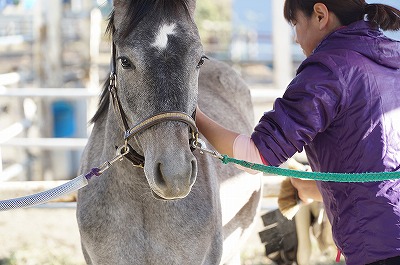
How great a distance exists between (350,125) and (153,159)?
0.65 meters

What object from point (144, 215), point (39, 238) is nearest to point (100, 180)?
point (144, 215)

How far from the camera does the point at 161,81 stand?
2.18 metres

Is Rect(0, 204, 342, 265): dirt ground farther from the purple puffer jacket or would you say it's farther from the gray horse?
the purple puffer jacket

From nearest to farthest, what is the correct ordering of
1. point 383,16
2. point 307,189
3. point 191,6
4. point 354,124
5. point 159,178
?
1. point 159,178
2. point 354,124
3. point 383,16
4. point 191,6
5. point 307,189

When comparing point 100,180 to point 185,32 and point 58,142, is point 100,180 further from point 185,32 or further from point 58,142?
point 58,142

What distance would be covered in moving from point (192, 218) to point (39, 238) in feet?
10.7

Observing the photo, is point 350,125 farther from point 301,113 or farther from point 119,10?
point 119,10

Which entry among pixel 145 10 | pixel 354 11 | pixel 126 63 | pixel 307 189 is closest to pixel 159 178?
pixel 126 63

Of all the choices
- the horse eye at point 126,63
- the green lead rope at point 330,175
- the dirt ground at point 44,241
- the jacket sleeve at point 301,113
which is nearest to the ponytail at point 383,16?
the jacket sleeve at point 301,113

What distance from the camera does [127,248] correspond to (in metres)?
2.54

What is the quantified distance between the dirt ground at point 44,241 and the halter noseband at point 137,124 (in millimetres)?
2754

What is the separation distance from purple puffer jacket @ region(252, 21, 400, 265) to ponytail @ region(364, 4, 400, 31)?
10cm

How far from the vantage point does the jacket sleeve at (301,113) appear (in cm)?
215

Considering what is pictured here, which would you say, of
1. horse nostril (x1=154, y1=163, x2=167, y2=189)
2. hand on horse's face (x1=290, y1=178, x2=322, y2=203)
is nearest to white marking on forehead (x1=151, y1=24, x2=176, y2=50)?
horse nostril (x1=154, y1=163, x2=167, y2=189)
